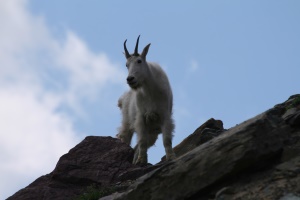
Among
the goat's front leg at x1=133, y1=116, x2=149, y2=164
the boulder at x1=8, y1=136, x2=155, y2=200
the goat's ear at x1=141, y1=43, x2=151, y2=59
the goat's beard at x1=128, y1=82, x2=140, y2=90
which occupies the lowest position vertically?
the boulder at x1=8, y1=136, x2=155, y2=200

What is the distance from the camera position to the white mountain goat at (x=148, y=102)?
40.2 ft

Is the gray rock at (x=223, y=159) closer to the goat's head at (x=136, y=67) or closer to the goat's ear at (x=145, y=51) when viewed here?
the goat's head at (x=136, y=67)

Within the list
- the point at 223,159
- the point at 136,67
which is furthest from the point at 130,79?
the point at 223,159

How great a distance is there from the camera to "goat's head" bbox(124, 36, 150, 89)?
1221cm

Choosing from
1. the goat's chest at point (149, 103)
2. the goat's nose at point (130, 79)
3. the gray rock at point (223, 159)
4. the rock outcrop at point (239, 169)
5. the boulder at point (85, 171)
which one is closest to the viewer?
the rock outcrop at point (239, 169)

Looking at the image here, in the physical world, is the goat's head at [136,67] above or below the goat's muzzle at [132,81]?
above

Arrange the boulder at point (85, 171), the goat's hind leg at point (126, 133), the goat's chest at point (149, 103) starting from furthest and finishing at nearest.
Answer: the goat's hind leg at point (126, 133) < the goat's chest at point (149, 103) < the boulder at point (85, 171)

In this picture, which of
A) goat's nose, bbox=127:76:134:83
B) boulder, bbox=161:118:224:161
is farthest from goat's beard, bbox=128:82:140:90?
boulder, bbox=161:118:224:161

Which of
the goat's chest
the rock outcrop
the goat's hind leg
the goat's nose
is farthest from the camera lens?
the goat's hind leg

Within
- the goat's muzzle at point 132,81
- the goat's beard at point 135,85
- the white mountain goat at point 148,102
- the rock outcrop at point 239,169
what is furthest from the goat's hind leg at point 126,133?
the rock outcrop at point 239,169

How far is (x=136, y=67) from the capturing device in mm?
12531

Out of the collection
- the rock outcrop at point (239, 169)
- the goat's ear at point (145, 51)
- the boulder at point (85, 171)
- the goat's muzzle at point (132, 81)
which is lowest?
the rock outcrop at point (239, 169)

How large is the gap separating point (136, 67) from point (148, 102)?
82cm

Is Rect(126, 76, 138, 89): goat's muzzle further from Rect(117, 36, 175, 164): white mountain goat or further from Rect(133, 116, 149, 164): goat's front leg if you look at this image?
Rect(133, 116, 149, 164): goat's front leg
